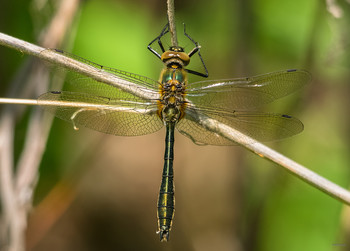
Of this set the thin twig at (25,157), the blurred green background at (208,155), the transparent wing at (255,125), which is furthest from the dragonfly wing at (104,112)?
the blurred green background at (208,155)

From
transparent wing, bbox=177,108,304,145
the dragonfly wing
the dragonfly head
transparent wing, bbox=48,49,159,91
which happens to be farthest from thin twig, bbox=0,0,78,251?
transparent wing, bbox=177,108,304,145

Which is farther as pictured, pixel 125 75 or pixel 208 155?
pixel 208 155

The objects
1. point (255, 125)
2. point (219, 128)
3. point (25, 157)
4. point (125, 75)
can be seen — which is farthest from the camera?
point (25, 157)

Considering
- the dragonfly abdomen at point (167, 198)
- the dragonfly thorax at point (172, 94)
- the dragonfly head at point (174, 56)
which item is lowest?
the dragonfly abdomen at point (167, 198)

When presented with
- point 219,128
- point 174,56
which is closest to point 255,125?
point 219,128

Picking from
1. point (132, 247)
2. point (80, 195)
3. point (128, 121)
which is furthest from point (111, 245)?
point (128, 121)

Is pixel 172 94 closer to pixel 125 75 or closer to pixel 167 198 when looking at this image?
pixel 125 75

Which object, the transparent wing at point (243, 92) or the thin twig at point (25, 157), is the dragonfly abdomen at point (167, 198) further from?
the thin twig at point (25, 157)
